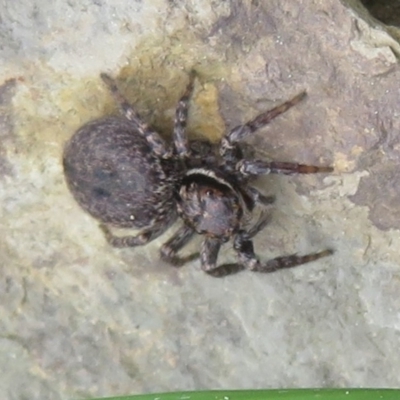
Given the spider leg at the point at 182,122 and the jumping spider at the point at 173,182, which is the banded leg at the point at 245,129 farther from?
the spider leg at the point at 182,122

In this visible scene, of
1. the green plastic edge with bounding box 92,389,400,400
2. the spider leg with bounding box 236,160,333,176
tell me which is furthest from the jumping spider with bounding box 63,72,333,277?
the green plastic edge with bounding box 92,389,400,400

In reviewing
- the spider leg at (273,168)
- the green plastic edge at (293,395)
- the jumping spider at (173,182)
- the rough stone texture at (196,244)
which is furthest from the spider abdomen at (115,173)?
the green plastic edge at (293,395)

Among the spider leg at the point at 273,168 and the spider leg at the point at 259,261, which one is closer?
the spider leg at the point at 273,168

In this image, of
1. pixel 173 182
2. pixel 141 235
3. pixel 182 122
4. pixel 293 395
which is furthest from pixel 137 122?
pixel 293 395

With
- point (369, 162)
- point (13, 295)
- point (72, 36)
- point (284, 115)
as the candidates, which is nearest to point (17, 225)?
point (13, 295)

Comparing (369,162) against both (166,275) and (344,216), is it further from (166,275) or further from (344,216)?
(166,275)

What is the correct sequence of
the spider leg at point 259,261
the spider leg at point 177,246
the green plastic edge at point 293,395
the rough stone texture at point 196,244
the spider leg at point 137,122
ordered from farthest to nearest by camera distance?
the spider leg at point 177,246 → the spider leg at point 259,261 → the spider leg at point 137,122 → the rough stone texture at point 196,244 → the green plastic edge at point 293,395

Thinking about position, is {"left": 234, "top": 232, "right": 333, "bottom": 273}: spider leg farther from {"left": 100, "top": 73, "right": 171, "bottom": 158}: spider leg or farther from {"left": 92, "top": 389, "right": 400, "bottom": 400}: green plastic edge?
{"left": 92, "top": 389, "right": 400, "bottom": 400}: green plastic edge
